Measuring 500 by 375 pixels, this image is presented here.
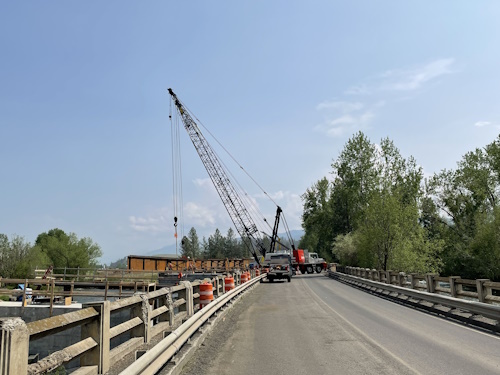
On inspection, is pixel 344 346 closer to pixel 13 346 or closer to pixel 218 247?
pixel 13 346

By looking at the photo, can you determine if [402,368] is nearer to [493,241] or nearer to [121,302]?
[121,302]

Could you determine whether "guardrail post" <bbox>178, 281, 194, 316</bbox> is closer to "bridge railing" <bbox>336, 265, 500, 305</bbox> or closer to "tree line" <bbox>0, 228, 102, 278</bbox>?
"bridge railing" <bbox>336, 265, 500, 305</bbox>

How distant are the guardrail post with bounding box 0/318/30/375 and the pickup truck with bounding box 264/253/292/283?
3528 centimetres

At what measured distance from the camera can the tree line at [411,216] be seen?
39812 millimetres

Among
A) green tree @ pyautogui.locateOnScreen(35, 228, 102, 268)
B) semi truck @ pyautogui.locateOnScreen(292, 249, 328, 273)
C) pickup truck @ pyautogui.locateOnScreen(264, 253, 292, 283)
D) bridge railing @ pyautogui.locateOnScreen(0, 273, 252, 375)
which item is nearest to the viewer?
bridge railing @ pyautogui.locateOnScreen(0, 273, 252, 375)

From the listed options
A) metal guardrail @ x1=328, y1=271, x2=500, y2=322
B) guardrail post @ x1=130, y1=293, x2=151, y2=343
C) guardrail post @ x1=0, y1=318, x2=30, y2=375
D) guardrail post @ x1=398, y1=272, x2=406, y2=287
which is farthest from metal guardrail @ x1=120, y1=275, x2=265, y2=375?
guardrail post @ x1=398, y1=272, x2=406, y2=287

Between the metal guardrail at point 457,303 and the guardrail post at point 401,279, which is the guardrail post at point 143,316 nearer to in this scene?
the metal guardrail at point 457,303

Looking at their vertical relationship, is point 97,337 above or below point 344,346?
above

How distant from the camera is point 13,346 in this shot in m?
3.39

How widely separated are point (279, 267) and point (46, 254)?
50.2 metres

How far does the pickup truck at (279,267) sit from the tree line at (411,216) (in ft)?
27.2

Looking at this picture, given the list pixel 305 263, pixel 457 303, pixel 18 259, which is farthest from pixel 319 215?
pixel 457 303

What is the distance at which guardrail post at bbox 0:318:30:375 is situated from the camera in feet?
10.8

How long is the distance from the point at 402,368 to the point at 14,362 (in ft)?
19.3
